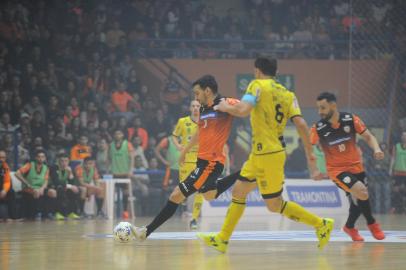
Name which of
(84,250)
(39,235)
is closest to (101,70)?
(39,235)

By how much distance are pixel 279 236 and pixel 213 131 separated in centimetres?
229

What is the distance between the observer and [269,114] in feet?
31.5

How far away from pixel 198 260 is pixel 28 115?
1422 cm

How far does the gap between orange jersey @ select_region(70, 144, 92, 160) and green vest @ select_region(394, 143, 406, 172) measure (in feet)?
24.8

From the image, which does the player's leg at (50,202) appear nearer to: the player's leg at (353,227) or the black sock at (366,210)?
the player's leg at (353,227)

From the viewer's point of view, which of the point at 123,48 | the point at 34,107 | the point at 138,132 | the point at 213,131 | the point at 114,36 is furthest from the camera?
the point at 114,36

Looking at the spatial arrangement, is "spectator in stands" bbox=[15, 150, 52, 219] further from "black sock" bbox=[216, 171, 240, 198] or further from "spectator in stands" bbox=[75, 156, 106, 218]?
"black sock" bbox=[216, 171, 240, 198]

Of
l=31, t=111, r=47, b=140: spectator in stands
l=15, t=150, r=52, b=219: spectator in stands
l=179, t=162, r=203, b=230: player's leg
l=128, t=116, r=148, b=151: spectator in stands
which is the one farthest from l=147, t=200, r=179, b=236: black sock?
l=128, t=116, r=148, b=151: spectator in stands

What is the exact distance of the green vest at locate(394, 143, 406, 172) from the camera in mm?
22859

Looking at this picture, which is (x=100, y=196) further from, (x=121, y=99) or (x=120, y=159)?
(x=121, y=99)

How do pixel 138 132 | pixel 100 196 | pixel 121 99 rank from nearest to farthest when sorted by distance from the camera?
pixel 100 196 < pixel 138 132 < pixel 121 99

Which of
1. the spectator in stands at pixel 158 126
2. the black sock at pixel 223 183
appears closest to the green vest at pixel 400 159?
the spectator in stands at pixel 158 126

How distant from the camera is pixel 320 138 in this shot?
12289mm

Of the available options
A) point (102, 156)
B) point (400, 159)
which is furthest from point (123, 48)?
point (400, 159)
